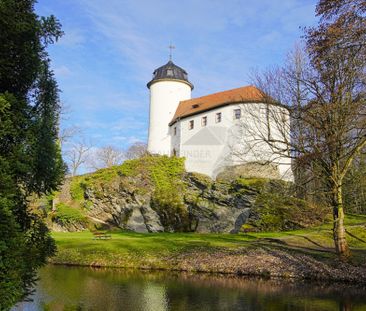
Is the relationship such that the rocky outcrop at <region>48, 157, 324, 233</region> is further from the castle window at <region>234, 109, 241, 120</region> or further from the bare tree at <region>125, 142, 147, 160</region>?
the bare tree at <region>125, 142, 147, 160</region>

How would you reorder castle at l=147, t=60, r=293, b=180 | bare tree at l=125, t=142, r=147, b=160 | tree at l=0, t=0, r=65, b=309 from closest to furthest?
1. tree at l=0, t=0, r=65, b=309
2. castle at l=147, t=60, r=293, b=180
3. bare tree at l=125, t=142, r=147, b=160

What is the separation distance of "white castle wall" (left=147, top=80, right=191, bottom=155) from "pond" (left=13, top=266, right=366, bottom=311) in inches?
1052

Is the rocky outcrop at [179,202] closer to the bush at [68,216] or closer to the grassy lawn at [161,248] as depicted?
the bush at [68,216]

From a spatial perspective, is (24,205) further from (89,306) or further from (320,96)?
(320,96)

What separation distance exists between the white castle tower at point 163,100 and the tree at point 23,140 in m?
35.7

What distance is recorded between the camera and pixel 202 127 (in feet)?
128

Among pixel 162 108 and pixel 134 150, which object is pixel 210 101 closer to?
pixel 162 108

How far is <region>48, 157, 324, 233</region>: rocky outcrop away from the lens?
31312 millimetres

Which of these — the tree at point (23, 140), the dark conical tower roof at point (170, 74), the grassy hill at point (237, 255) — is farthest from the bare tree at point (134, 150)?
the tree at point (23, 140)

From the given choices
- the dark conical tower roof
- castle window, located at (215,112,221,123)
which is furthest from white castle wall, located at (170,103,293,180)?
the dark conical tower roof

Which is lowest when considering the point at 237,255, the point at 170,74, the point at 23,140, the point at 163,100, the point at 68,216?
the point at 237,255

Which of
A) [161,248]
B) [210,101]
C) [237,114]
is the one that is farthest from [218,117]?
[161,248]

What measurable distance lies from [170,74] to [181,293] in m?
34.3

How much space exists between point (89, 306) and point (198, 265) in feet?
29.6
